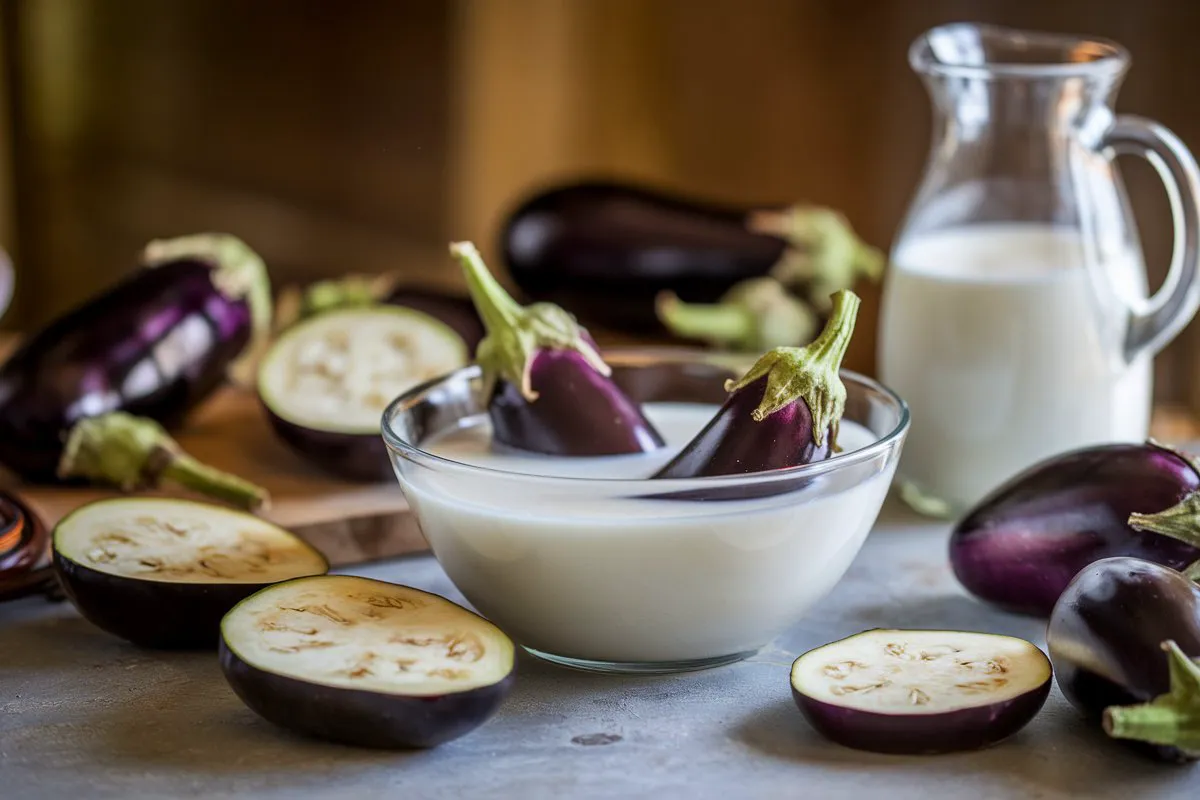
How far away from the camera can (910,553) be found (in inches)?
52.2

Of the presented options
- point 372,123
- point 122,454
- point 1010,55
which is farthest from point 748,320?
point 372,123

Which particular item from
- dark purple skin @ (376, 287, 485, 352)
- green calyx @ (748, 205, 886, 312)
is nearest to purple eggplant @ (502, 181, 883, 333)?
green calyx @ (748, 205, 886, 312)

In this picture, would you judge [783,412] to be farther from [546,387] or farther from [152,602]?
[152,602]

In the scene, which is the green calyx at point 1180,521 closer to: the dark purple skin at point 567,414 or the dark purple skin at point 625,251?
the dark purple skin at point 567,414

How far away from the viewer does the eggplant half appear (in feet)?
2.90

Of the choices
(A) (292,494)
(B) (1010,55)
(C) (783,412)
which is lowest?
(A) (292,494)

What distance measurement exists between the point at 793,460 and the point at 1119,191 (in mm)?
588

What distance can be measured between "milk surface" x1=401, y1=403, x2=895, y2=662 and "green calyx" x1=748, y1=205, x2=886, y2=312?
993 mm

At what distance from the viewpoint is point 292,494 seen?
142 centimetres

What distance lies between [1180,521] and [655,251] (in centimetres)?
116

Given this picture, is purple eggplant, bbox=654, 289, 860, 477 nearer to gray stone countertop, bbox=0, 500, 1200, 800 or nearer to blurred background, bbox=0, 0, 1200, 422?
gray stone countertop, bbox=0, 500, 1200, 800

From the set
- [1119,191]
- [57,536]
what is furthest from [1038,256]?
[57,536]

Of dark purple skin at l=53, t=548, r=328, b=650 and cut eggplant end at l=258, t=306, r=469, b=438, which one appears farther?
cut eggplant end at l=258, t=306, r=469, b=438

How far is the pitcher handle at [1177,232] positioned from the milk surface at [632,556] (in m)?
0.44
